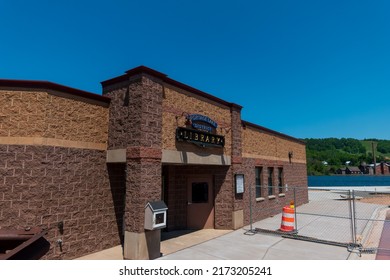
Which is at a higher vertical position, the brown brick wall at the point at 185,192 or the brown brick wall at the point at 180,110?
the brown brick wall at the point at 180,110

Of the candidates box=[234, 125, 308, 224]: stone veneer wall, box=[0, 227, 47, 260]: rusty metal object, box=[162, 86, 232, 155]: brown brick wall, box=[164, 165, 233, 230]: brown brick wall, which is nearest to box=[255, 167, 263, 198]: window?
box=[234, 125, 308, 224]: stone veneer wall

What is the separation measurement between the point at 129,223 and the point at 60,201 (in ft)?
7.77

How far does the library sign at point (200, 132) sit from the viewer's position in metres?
10.6

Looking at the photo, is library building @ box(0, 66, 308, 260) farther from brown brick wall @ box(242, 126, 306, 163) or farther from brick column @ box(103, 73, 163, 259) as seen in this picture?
brown brick wall @ box(242, 126, 306, 163)

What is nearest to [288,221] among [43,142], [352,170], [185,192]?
[185,192]

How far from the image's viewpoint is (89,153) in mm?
9523

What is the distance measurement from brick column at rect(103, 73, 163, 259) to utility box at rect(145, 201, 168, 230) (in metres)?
0.18

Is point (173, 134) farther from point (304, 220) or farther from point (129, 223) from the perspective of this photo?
point (304, 220)

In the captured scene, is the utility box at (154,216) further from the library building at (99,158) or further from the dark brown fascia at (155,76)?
the dark brown fascia at (155,76)

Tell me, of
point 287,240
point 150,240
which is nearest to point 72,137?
point 150,240

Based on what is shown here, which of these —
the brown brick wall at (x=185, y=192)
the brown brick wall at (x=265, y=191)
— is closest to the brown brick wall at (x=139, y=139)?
the brown brick wall at (x=185, y=192)

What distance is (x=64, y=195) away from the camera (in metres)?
8.62

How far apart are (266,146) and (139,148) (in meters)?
11.6

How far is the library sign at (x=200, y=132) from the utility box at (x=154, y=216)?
283 cm
